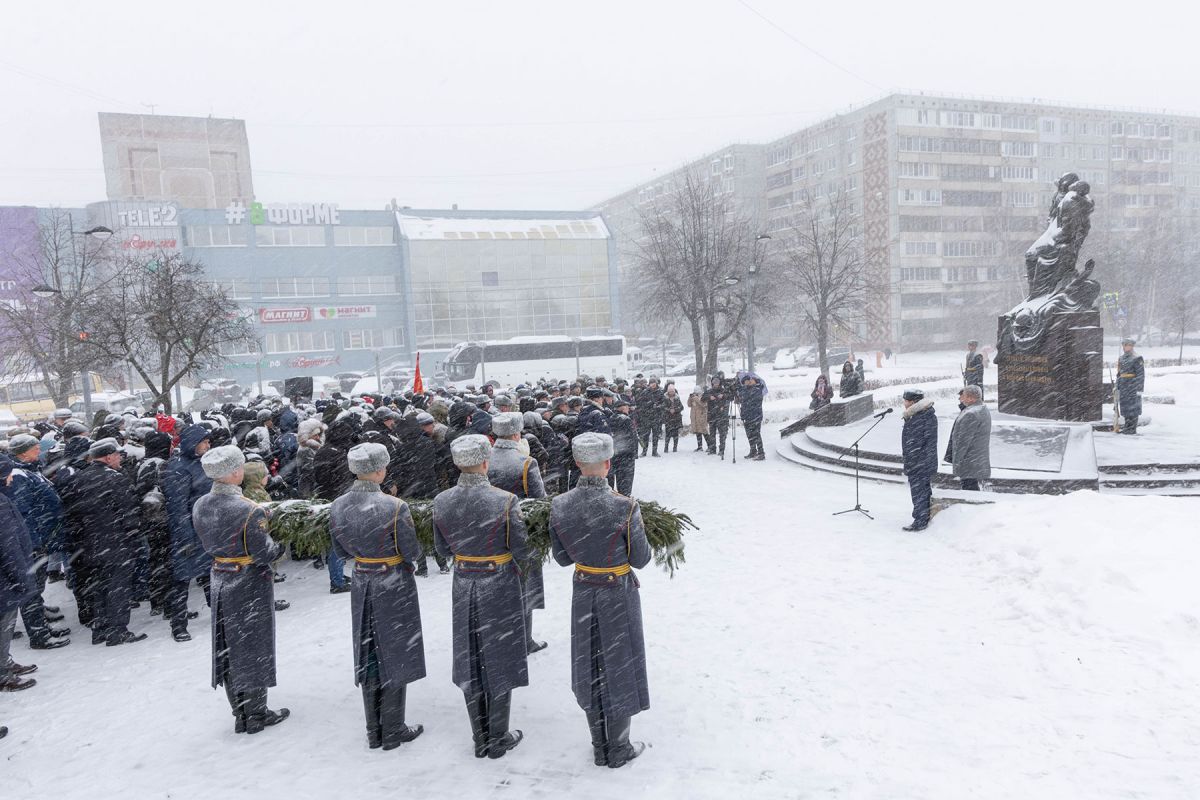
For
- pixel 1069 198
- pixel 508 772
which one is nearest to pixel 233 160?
pixel 1069 198

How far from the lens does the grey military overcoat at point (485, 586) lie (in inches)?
169

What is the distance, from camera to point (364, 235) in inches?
2207

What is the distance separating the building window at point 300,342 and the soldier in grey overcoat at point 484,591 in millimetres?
55030

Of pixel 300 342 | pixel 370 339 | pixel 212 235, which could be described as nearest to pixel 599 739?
pixel 370 339

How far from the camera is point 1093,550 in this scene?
6707 mm

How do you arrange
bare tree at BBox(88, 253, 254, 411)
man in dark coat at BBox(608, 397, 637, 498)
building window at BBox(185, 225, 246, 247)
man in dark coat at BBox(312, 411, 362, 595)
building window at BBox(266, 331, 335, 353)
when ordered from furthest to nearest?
1. building window at BBox(266, 331, 335, 353)
2. building window at BBox(185, 225, 246, 247)
3. bare tree at BBox(88, 253, 254, 411)
4. man in dark coat at BBox(608, 397, 637, 498)
5. man in dark coat at BBox(312, 411, 362, 595)

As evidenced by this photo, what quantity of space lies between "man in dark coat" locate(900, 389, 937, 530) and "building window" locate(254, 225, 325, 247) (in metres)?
53.4

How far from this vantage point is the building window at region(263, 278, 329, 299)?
176 feet

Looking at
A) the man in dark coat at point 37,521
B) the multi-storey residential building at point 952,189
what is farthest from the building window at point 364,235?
the man in dark coat at point 37,521

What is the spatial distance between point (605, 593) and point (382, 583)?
4.50 ft

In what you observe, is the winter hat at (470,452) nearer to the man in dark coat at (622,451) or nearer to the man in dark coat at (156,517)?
the man in dark coat at (156,517)

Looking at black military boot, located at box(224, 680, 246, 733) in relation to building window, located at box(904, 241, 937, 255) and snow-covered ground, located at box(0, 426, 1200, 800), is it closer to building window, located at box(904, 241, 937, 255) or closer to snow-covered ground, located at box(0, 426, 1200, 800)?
snow-covered ground, located at box(0, 426, 1200, 800)

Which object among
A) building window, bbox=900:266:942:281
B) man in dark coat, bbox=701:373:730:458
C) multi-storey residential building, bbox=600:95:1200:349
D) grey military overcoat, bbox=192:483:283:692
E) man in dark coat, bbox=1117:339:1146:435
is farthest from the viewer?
building window, bbox=900:266:942:281

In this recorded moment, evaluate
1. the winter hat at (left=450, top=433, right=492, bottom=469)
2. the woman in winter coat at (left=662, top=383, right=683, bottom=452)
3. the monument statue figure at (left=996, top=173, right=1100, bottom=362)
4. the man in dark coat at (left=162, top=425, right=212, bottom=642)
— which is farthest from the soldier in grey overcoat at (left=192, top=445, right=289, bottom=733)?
the monument statue figure at (left=996, top=173, right=1100, bottom=362)
